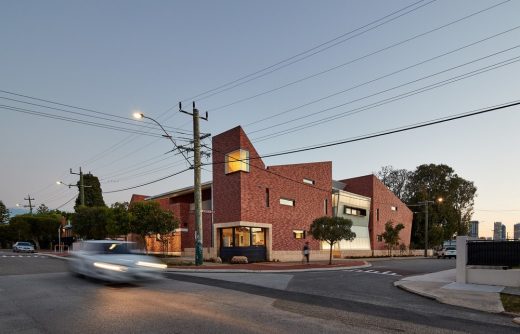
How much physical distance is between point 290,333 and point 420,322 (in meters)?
3.52

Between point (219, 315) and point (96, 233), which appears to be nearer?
point (219, 315)

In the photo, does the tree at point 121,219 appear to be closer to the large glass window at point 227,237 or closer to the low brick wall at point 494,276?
the large glass window at point 227,237

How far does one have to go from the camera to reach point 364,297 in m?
13.0

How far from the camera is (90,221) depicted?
4638 centimetres

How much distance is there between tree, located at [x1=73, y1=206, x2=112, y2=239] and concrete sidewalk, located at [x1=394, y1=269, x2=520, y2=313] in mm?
38699

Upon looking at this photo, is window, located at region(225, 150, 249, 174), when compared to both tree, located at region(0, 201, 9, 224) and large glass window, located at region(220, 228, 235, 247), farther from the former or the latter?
tree, located at region(0, 201, 9, 224)

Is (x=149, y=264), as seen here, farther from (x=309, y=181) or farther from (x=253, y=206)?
(x=309, y=181)

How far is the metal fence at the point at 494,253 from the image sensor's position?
1662 cm

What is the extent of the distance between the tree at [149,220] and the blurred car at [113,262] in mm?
18499

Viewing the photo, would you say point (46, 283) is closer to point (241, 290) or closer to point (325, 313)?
point (241, 290)

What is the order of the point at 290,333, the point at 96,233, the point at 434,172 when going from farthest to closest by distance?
the point at 434,172
the point at 96,233
the point at 290,333

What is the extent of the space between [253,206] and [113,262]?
2116 cm

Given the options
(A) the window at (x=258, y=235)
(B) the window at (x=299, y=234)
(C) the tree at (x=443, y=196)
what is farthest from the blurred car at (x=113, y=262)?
(C) the tree at (x=443, y=196)

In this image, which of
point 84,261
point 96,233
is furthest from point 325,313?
point 96,233
